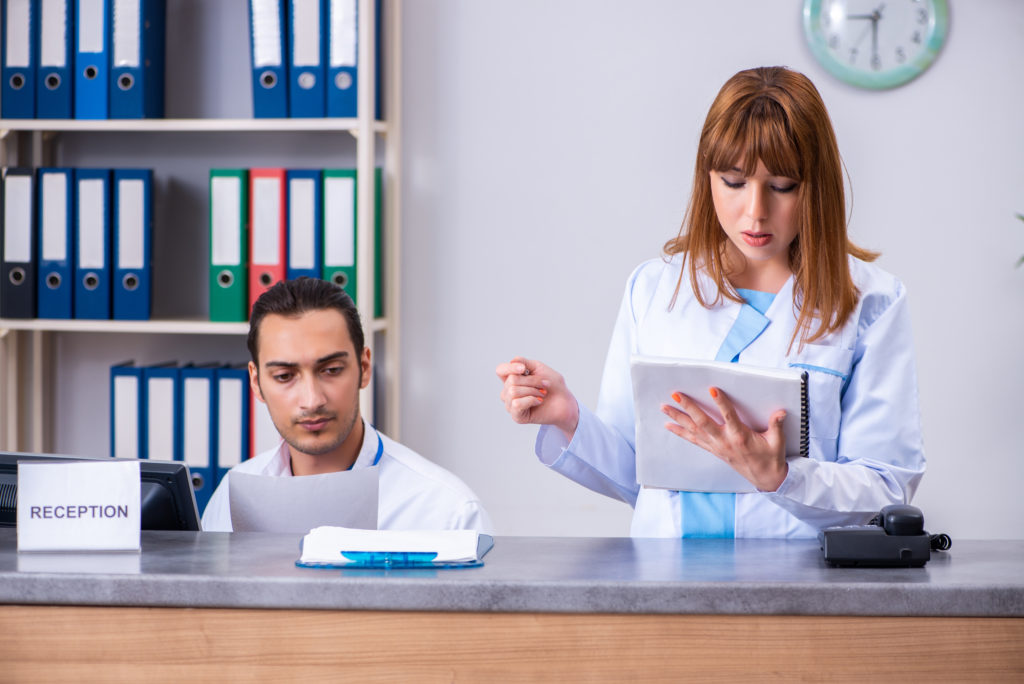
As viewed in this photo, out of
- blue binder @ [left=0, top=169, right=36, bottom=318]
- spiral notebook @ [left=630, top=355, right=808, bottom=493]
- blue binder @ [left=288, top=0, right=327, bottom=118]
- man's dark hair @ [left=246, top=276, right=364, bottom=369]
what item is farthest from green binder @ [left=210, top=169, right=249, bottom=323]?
spiral notebook @ [left=630, top=355, right=808, bottom=493]

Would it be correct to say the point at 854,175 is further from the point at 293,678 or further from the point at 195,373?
the point at 293,678

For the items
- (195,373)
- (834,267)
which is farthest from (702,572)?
(195,373)

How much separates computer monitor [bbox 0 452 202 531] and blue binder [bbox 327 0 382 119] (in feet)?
5.09

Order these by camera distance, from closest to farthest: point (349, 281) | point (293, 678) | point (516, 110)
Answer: point (293, 678), point (349, 281), point (516, 110)

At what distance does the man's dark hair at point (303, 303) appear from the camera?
190cm

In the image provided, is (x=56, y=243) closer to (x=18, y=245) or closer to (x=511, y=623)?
(x=18, y=245)

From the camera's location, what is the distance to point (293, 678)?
1.02 m

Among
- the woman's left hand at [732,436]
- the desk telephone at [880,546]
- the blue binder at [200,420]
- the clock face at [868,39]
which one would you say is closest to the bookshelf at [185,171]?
the blue binder at [200,420]

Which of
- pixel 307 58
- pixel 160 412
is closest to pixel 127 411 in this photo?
pixel 160 412

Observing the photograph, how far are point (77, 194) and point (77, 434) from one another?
75cm

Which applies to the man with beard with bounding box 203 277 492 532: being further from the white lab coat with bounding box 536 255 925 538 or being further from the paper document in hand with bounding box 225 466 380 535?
the paper document in hand with bounding box 225 466 380 535

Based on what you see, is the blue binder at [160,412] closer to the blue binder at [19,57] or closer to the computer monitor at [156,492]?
the blue binder at [19,57]

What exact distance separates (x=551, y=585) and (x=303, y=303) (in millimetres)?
1048

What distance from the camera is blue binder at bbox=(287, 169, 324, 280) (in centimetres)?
264
